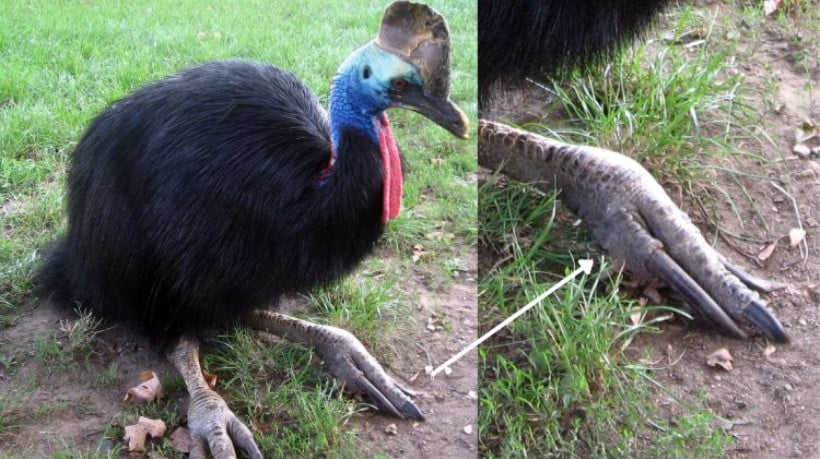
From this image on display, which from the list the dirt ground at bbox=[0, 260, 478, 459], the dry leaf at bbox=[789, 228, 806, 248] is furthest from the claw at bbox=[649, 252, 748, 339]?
the dirt ground at bbox=[0, 260, 478, 459]

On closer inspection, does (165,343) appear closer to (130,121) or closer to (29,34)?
(130,121)

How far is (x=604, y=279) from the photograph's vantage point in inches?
49.1

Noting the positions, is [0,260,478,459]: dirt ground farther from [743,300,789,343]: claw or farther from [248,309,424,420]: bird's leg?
[743,300,789,343]: claw

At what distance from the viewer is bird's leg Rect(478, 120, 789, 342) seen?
1.26 m

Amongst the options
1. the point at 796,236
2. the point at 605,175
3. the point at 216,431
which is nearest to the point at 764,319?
the point at 796,236

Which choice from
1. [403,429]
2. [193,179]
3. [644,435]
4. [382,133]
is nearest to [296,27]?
[382,133]

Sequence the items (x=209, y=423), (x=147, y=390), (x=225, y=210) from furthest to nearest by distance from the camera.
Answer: (x=225, y=210) → (x=147, y=390) → (x=209, y=423)

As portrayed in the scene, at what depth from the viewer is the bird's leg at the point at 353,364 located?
138 cm

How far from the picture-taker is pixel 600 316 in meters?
1.18

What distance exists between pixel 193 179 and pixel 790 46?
3.33ft

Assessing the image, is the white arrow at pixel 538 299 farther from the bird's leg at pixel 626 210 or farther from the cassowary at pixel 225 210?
the cassowary at pixel 225 210

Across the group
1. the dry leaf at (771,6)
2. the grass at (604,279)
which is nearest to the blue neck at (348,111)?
the grass at (604,279)

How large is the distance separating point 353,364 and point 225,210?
1.25 feet

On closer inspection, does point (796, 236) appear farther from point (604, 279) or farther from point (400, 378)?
point (400, 378)
